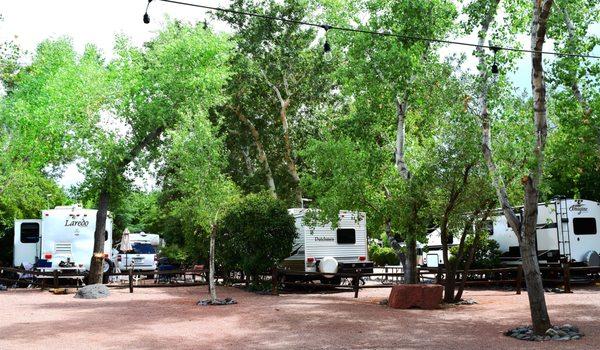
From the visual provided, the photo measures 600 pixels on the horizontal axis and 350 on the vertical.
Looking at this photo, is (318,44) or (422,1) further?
(318,44)

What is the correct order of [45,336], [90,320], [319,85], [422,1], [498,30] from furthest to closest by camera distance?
1. [319,85]
2. [422,1]
3. [90,320]
4. [498,30]
5. [45,336]

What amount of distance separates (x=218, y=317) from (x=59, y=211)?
13.4 m

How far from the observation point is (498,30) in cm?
1272

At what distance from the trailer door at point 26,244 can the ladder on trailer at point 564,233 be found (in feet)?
65.2

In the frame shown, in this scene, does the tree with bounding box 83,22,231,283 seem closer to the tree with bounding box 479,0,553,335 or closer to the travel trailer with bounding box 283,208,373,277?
the travel trailer with bounding box 283,208,373,277

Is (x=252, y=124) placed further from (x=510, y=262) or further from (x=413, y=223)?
(x=413, y=223)

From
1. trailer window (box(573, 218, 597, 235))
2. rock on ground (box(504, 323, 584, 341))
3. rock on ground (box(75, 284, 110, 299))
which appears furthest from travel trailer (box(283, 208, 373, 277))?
rock on ground (box(504, 323, 584, 341))

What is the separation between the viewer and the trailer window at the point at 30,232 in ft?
88.9

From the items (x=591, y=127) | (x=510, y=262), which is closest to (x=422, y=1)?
(x=591, y=127)

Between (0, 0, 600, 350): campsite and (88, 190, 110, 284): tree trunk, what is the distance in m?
0.05

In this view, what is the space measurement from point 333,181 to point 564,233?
8.67 metres

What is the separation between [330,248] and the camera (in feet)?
75.2

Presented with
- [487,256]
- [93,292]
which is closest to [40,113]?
[93,292]

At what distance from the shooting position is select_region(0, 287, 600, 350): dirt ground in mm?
10414
